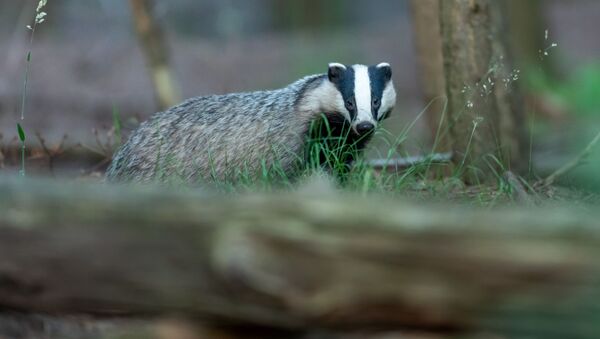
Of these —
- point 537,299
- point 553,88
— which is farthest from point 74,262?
point 553,88

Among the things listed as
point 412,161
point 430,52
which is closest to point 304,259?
point 412,161

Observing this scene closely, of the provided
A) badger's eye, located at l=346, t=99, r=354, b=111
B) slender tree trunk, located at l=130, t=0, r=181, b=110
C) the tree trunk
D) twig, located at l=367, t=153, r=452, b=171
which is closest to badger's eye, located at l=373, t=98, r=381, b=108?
badger's eye, located at l=346, t=99, r=354, b=111

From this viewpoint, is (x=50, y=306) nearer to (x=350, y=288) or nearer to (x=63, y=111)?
(x=350, y=288)

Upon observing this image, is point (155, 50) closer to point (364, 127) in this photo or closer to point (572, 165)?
point (364, 127)

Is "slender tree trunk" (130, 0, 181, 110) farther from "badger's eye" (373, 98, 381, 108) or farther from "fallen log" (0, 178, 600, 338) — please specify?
"fallen log" (0, 178, 600, 338)

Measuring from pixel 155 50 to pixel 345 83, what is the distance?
13.6ft

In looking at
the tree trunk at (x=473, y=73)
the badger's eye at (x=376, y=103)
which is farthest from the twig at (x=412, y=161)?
the badger's eye at (x=376, y=103)

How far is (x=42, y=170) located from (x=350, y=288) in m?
3.82

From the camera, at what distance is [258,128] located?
4891mm

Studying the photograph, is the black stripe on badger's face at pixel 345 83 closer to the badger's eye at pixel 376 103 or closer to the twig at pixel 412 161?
the badger's eye at pixel 376 103

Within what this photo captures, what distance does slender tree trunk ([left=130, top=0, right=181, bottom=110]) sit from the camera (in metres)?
8.54

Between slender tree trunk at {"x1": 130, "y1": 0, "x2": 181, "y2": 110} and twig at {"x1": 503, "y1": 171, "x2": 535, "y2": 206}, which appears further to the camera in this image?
slender tree trunk at {"x1": 130, "y1": 0, "x2": 181, "y2": 110}

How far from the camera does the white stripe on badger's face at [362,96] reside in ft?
15.1

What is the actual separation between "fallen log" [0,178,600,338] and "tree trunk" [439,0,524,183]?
2.50 meters
